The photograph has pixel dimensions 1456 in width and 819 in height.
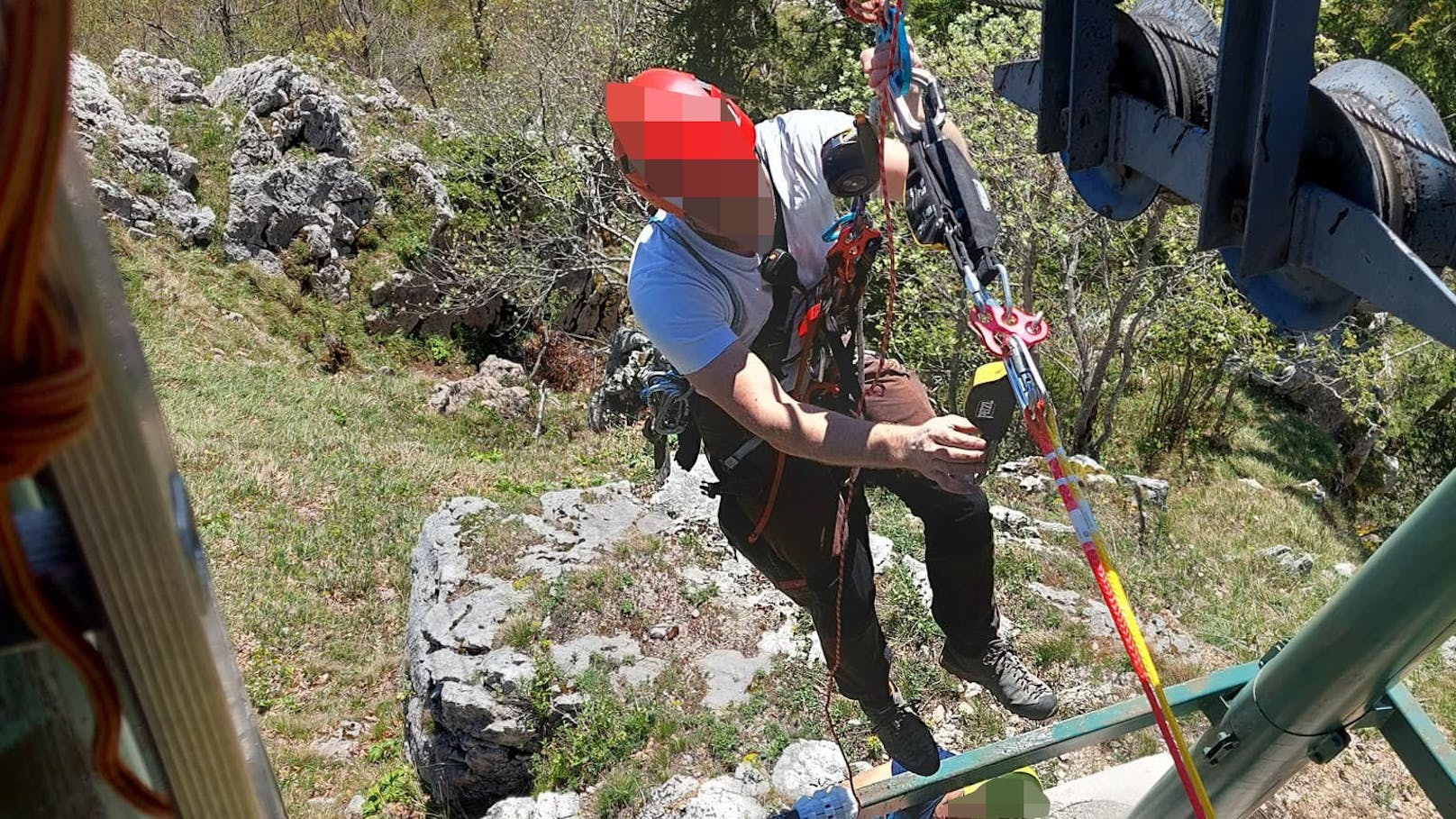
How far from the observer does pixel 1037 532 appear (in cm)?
611

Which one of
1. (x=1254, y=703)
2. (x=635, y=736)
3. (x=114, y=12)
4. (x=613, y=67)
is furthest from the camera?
(x=114, y=12)

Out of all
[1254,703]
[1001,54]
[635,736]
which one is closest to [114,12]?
[1001,54]

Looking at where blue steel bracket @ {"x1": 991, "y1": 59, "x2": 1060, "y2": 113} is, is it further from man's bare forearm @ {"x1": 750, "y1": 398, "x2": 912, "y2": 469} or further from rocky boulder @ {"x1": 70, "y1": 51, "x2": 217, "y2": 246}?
rocky boulder @ {"x1": 70, "y1": 51, "x2": 217, "y2": 246}

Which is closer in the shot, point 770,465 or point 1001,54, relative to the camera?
point 770,465

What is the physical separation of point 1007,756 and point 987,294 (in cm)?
176

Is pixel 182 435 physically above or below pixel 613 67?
below

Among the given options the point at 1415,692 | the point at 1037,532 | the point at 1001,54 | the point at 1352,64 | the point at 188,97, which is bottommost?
the point at 1415,692

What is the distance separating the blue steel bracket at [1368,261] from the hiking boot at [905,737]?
2.13 metres

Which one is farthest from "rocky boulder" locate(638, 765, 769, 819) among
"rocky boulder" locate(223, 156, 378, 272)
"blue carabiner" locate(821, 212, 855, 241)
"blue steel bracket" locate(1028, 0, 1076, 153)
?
"rocky boulder" locate(223, 156, 378, 272)

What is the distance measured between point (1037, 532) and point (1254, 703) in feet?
12.5

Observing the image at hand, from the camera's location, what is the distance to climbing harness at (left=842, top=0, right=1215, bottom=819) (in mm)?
1821

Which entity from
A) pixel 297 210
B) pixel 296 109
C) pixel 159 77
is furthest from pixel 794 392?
pixel 159 77

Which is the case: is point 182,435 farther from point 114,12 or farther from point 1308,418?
point 1308,418

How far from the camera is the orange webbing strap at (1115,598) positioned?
1.79 metres
